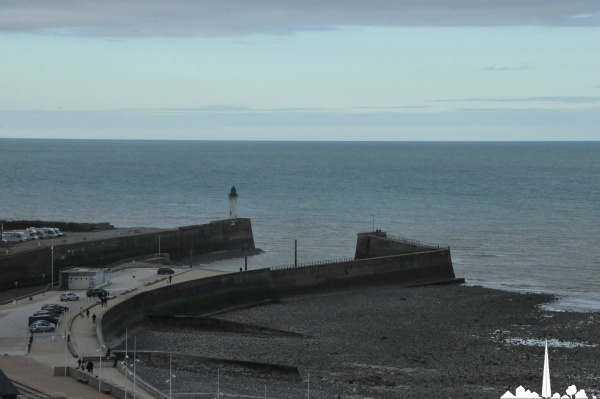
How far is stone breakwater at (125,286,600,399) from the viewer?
45312mm

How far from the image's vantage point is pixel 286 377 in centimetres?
4691

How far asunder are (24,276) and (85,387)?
30893mm

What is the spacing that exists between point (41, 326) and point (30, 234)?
1251 inches

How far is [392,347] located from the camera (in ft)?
177

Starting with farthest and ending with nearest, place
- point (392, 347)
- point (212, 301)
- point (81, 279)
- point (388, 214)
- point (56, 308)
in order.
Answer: point (388, 214), point (212, 301), point (81, 279), point (392, 347), point (56, 308)

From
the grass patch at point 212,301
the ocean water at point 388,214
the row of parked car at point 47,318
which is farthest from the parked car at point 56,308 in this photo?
the ocean water at point 388,214

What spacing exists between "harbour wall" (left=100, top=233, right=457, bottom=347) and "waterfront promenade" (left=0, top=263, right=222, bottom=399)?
93 cm

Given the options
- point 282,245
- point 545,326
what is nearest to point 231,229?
point 282,245

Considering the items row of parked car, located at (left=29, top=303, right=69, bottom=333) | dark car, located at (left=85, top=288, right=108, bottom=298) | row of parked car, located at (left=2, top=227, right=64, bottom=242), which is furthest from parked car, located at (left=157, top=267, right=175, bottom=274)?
row of parked car, located at (left=2, top=227, right=64, bottom=242)

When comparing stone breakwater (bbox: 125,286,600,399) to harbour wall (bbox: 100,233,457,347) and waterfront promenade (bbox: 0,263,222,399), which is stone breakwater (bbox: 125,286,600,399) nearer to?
harbour wall (bbox: 100,233,457,347)

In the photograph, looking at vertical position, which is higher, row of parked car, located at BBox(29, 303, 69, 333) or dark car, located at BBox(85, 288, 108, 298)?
dark car, located at BBox(85, 288, 108, 298)

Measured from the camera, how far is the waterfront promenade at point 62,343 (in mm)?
39156

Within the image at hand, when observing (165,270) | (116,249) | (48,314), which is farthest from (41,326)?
(116,249)

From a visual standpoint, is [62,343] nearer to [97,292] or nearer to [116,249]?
[97,292]
